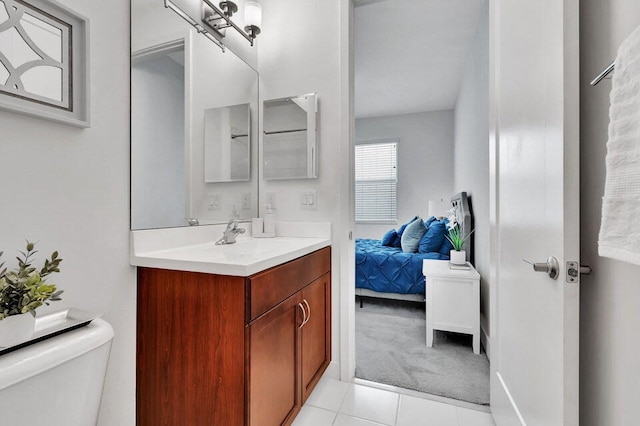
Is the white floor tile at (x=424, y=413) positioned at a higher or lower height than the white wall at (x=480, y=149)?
lower

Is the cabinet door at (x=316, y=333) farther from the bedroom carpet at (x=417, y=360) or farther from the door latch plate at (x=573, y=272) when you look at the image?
the door latch plate at (x=573, y=272)

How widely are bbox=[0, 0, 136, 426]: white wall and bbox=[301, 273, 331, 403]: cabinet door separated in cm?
72

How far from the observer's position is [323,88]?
1.80 meters

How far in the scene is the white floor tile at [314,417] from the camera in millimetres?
1400

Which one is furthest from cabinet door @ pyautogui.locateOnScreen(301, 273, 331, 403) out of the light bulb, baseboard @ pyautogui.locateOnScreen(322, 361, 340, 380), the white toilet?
the light bulb

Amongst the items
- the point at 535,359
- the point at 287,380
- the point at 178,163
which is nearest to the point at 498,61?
the point at 535,359

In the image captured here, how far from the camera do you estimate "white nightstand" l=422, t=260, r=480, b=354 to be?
210cm

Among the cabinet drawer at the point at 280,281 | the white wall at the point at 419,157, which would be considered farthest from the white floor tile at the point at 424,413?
the white wall at the point at 419,157

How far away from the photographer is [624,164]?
0.53 meters

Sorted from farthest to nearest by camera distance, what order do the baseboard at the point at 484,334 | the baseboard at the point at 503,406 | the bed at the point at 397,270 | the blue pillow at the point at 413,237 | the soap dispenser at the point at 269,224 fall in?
the blue pillow at the point at 413,237 < the bed at the point at 397,270 < the baseboard at the point at 484,334 < the soap dispenser at the point at 269,224 < the baseboard at the point at 503,406

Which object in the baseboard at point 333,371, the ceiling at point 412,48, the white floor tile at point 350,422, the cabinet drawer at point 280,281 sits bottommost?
the white floor tile at point 350,422

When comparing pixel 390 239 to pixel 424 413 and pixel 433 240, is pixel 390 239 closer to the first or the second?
pixel 433 240

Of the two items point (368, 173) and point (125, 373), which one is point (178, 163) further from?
point (368, 173)

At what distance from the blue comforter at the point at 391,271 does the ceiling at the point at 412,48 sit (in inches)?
84.5
